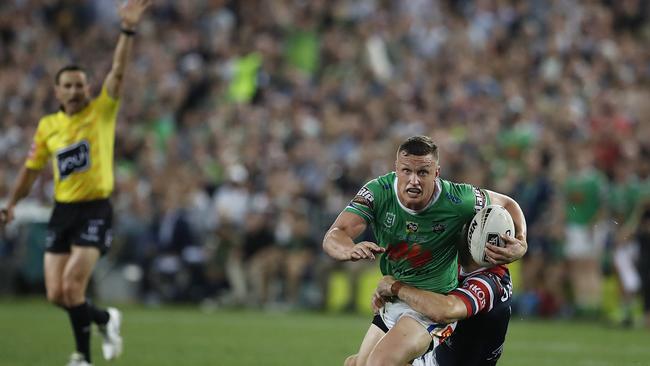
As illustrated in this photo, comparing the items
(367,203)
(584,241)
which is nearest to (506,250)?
(367,203)

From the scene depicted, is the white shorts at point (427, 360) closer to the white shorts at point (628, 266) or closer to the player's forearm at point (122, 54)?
the player's forearm at point (122, 54)

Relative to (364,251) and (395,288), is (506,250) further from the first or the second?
(364,251)

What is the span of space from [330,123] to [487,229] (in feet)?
42.6

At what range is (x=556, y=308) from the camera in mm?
17453

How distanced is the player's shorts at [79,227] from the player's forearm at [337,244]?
363 cm

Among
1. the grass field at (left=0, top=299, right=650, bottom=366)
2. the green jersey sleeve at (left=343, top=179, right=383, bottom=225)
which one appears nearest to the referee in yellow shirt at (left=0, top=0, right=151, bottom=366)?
the grass field at (left=0, top=299, right=650, bottom=366)

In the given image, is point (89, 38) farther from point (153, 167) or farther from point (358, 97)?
point (358, 97)

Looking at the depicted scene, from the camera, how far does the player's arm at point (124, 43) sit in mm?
10141

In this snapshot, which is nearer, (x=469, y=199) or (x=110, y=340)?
(x=469, y=199)

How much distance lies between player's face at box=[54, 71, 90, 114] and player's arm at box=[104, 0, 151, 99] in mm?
225

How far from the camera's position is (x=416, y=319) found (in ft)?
25.0

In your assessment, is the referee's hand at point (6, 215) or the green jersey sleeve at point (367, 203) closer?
the green jersey sleeve at point (367, 203)

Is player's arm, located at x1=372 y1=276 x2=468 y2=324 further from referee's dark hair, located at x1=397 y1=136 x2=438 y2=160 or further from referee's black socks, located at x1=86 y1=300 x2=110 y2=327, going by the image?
referee's black socks, located at x1=86 y1=300 x2=110 y2=327

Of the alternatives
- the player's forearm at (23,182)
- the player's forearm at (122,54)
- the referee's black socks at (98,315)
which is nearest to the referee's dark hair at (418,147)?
the player's forearm at (122,54)
